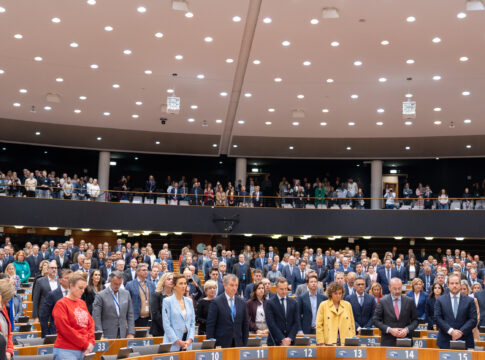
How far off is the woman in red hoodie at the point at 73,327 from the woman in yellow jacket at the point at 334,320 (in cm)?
257

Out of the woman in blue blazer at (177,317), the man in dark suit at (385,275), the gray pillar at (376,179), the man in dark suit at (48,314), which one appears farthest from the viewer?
the gray pillar at (376,179)

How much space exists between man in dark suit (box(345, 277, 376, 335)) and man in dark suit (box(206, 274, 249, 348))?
2.86 meters

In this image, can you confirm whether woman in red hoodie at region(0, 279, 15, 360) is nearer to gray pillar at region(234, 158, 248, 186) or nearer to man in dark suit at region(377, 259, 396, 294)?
man in dark suit at region(377, 259, 396, 294)

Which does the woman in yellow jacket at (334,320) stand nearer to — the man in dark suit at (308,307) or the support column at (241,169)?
the man in dark suit at (308,307)

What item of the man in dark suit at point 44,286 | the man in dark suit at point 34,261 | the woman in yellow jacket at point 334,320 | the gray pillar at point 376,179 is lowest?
the woman in yellow jacket at point 334,320

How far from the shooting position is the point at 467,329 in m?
6.92

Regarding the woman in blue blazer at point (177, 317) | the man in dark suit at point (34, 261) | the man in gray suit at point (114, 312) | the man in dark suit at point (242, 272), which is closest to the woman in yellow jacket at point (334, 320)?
the woman in blue blazer at point (177, 317)

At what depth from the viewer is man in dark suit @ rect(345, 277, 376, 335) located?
8.76m

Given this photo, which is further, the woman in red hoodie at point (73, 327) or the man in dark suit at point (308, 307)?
the man in dark suit at point (308, 307)

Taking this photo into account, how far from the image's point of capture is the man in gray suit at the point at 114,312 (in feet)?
23.1

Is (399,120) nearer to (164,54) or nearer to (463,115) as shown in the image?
(463,115)

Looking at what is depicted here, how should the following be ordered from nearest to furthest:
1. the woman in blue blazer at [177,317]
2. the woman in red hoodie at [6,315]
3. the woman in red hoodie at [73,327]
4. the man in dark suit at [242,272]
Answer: the woman in red hoodie at [6,315] < the woman in red hoodie at [73,327] < the woman in blue blazer at [177,317] < the man in dark suit at [242,272]

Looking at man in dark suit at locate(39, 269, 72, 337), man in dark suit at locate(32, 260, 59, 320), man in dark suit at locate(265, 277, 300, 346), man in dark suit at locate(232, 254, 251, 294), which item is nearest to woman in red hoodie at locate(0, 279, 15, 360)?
man in dark suit at locate(39, 269, 72, 337)

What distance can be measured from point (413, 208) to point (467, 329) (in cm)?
1672
